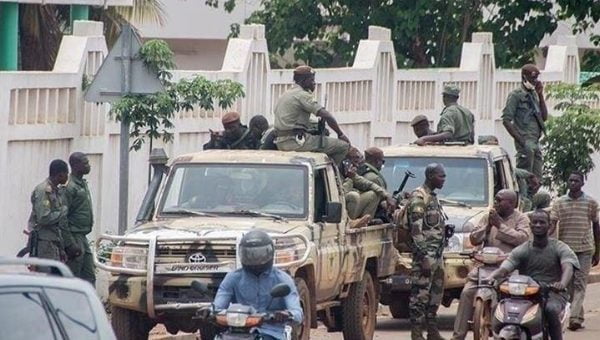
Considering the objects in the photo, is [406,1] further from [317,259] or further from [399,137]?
[317,259]

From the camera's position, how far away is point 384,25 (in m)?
31.5

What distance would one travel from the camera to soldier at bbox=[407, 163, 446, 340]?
1570cm

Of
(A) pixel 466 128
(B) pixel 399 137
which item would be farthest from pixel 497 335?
(B) pixel 399 137

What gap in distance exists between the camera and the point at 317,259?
14.5 metres

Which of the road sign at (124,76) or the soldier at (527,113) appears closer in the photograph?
the road sign at (124,76)

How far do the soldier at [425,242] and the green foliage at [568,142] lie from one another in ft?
31.2

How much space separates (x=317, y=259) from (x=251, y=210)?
0.72 metres

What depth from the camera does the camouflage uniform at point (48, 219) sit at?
15366mm

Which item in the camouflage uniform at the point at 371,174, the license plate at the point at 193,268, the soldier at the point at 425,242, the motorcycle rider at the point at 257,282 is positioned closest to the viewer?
the motorcycle rider at the point at 257,282

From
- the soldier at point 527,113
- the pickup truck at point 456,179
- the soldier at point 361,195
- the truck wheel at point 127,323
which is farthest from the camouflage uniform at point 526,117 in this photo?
the truck wheel at point 127,323

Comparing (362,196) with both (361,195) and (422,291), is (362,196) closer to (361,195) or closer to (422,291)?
(361,195)

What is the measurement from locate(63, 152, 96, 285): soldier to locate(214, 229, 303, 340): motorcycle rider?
4.46 meters

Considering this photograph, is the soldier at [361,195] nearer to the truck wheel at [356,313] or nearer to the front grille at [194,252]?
the truck wheel at [356,313]

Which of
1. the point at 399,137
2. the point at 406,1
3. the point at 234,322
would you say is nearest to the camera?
the point at 234,322
